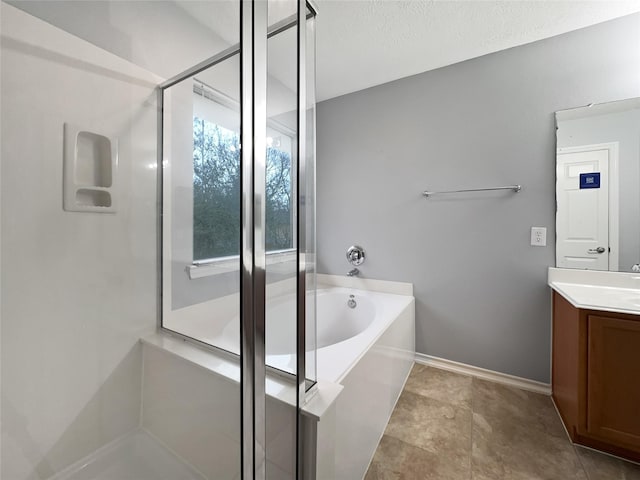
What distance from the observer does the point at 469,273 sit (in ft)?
6.52

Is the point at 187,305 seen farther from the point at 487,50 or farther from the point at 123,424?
the point at 487,50

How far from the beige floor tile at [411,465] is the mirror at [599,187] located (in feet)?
4.58

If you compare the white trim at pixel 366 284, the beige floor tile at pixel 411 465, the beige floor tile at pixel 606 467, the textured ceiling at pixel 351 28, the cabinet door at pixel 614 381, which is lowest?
the beige floor tile at pixel 411 465

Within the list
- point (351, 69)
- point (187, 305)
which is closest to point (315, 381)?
point (187, 305)

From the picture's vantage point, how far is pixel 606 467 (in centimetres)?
122

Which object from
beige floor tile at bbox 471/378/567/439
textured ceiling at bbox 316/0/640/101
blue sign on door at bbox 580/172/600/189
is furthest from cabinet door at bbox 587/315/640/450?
textured ceiling at bbox 316/0/640/101

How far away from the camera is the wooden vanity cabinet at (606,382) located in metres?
1.19

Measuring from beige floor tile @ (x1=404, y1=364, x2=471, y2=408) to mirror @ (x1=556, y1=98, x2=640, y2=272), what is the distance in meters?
1.04

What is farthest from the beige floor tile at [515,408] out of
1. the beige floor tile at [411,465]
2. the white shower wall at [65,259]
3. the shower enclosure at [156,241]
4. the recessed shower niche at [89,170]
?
the recessed shower niche at [89,170]

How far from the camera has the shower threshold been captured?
0.98 m

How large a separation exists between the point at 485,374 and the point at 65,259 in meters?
2.54

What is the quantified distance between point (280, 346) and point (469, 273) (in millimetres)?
1680

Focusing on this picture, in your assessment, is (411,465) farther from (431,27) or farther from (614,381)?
(431,27)

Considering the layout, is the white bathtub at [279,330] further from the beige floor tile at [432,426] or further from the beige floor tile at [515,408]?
the beige floor tile at [515,408]
